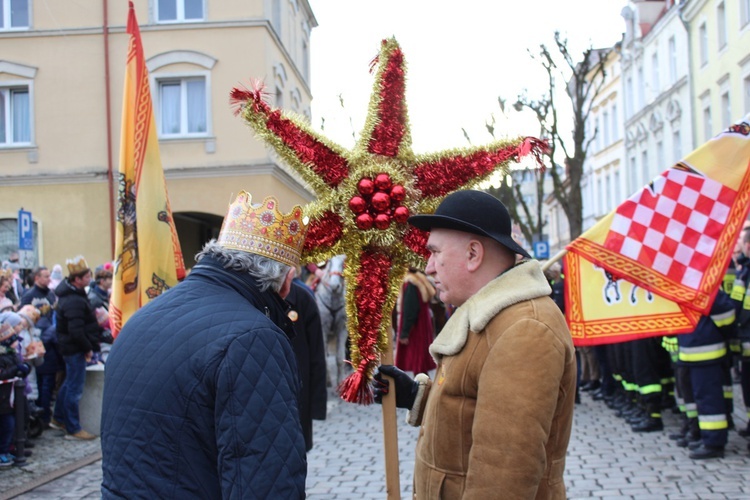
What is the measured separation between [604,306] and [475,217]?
15.2ft

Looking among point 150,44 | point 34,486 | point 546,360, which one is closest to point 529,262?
point 546,360

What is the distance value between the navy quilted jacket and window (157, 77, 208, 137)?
66.4ft

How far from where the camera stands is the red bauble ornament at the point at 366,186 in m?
3.91

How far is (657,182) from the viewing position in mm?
A: 6379

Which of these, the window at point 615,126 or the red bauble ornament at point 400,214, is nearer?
the red bauble ornament at point 400,214

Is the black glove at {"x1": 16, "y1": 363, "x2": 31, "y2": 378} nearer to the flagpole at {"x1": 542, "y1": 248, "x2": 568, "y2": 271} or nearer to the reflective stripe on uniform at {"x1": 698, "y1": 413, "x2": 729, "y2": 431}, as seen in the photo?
the flagpole at {"x1": 542, "y1": 248, "x2": 568, "y2": 271}

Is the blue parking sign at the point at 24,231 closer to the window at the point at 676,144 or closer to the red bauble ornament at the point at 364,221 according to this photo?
the red bauble ornament at the point at 364,221

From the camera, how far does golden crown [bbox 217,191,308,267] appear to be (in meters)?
2.86

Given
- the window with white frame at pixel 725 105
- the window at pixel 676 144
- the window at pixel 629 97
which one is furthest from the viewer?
the window at pixel 629 97

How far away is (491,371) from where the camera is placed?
2.57m

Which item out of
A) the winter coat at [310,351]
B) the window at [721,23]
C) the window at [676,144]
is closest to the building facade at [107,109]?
the winter coat at [310,351]

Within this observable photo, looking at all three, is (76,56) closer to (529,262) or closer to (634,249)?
(634,249)

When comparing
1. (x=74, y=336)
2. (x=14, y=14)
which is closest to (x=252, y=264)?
(x=74, y=336)

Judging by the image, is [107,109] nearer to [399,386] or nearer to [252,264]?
[399,386]
